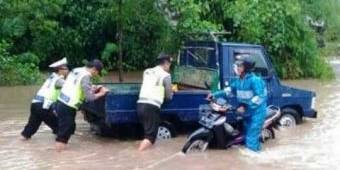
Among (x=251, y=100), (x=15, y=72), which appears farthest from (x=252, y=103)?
(x=15, y=72)

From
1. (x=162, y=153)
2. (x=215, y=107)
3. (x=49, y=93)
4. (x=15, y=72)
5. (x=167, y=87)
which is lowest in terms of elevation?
(x=162, y=153)

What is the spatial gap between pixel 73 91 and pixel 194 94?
225cm

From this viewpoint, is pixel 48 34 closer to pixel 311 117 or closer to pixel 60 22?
pixel 60 22

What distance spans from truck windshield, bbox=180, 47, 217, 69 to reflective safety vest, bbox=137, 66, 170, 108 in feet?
5.39

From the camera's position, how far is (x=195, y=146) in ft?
37.9

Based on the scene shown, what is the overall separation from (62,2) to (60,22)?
89.7 inches

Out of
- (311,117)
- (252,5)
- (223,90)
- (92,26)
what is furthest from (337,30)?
(223,90)

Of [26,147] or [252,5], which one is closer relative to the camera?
[26,147]

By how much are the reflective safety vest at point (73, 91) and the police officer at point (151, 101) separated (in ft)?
3.24

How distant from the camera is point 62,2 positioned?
2761 centimetres

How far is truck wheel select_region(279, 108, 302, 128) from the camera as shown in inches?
546

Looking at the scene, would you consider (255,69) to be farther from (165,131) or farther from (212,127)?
(212,127)

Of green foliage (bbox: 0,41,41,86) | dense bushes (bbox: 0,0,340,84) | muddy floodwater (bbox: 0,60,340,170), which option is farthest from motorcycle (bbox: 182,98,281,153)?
green foliage (bbox: 0,41,41,86)

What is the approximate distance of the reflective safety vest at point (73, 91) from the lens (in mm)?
11492
